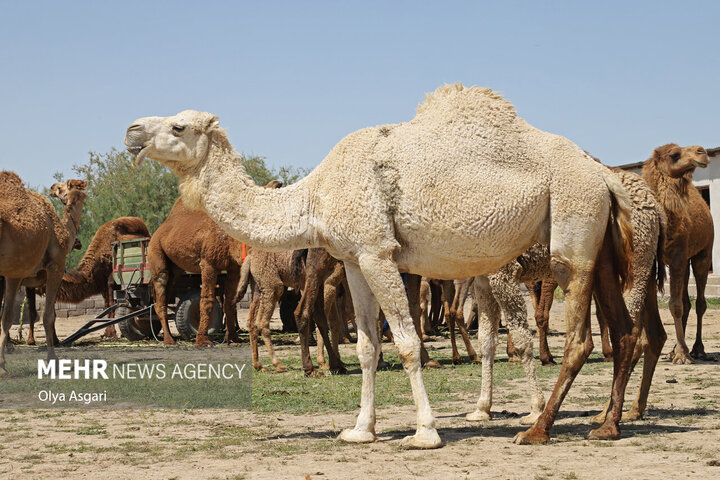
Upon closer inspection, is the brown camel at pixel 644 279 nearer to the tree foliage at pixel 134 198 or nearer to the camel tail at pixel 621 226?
the camel tail at pixel 621 226

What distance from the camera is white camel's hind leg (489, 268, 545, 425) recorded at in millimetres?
7121

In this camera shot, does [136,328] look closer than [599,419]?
No

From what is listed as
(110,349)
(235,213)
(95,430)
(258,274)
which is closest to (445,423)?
(235,213)

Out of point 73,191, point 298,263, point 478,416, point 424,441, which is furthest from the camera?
point 73,191

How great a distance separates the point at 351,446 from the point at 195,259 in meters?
10.9

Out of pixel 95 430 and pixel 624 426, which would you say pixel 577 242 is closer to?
pixel 624 426

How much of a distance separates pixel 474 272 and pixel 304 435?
1.90 m

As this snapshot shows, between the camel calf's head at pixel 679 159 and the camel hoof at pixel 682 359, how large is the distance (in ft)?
A: 9.14

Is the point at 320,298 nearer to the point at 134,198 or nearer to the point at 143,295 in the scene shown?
the point at 143,295

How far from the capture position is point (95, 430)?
7070mm

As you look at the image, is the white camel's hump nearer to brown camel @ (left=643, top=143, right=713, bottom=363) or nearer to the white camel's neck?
the white camel's neck

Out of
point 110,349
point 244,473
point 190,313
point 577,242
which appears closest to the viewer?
point 244,473

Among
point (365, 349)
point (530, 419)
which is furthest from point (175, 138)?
point (530, 419)

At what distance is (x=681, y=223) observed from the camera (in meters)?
10.4
